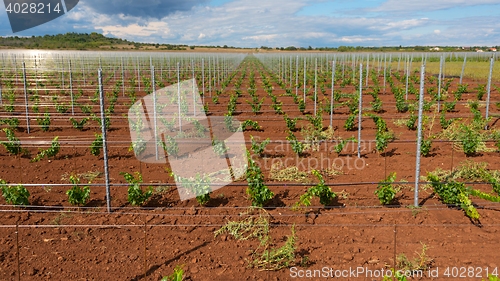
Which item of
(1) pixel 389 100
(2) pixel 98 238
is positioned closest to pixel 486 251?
(2) pixel 98 238

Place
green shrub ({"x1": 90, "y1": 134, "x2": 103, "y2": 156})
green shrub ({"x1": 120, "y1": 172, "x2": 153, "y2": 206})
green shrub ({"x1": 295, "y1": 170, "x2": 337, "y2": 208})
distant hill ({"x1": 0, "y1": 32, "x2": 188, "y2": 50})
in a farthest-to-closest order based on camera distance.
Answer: distant hill ({"x1": 0, "y1": 32, "x2": 188, "y2": 50}) < green shrub ({"x1": 90, "y1": 134, "x2": 103, "y2": 156}) < green shrub ({"x1": 120, "y1": 172, "x2": 153, "y2": 206}) < green shrub ({"x1": 295, "y1": 170, "x2": 337, "y2": 208})

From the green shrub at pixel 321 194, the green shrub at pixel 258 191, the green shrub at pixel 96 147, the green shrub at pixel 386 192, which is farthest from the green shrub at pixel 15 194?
the green shrub at pixel 386 192

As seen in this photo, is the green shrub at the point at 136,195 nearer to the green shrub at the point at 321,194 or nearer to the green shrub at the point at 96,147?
the green shrub at the point at 321,194

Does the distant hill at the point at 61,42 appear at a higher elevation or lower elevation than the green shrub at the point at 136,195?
higher

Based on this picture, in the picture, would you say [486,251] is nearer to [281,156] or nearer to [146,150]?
[281,156]

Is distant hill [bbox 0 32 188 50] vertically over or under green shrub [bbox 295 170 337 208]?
over

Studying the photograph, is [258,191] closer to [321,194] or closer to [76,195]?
[321,194]

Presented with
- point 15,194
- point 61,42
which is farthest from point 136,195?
point 61,42

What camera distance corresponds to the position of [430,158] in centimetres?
798

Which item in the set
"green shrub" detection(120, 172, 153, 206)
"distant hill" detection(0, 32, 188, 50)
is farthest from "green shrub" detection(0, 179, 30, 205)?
"distant hill" detection(0, 32, 188, 50)

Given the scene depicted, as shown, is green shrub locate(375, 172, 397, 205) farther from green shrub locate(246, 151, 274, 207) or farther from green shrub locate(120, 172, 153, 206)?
green shrub locate(120, 172, 153, 206)

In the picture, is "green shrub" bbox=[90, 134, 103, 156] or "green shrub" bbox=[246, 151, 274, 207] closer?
"green shrub" bbox=[246, 151, 274, 207]

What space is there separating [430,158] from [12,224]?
717 cm

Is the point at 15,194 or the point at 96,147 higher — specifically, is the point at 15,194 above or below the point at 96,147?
below
